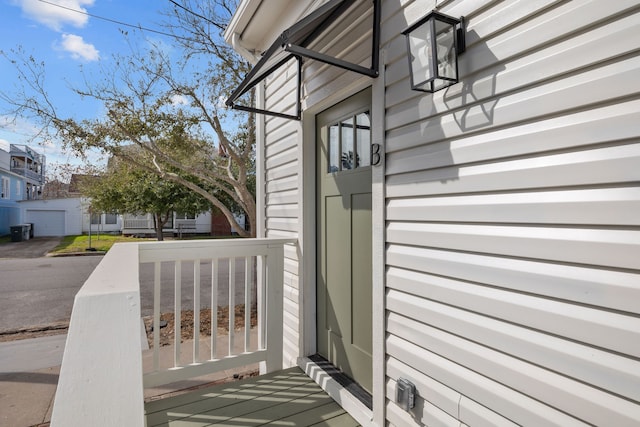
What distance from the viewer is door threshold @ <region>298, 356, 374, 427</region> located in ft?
6.61

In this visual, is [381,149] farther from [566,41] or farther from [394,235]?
[566,41]

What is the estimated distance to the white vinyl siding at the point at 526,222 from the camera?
0.97 meters

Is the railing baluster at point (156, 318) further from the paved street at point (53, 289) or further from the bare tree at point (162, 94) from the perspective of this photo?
the paved street at point (53, 289)

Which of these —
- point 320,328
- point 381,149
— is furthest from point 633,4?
point 320,328

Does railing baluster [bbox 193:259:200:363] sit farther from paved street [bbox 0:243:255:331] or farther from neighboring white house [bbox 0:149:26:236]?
neighboring white house [bbox 0:149:26:236]

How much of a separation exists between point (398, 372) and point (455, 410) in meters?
0.37

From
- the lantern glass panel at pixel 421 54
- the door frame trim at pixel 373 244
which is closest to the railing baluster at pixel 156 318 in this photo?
the door frame trim at pixel 373 244

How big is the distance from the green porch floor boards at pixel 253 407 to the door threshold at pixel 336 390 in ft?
0.12

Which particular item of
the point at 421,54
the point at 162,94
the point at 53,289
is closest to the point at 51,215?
the point at 53,289

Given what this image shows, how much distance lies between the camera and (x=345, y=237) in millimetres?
2430

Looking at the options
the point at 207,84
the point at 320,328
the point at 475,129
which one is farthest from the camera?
the point at 207,84

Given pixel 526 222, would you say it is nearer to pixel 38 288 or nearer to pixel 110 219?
pixel 38 288

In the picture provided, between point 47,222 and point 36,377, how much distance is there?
23529 millimetres

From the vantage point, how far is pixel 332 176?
257 centimetres
